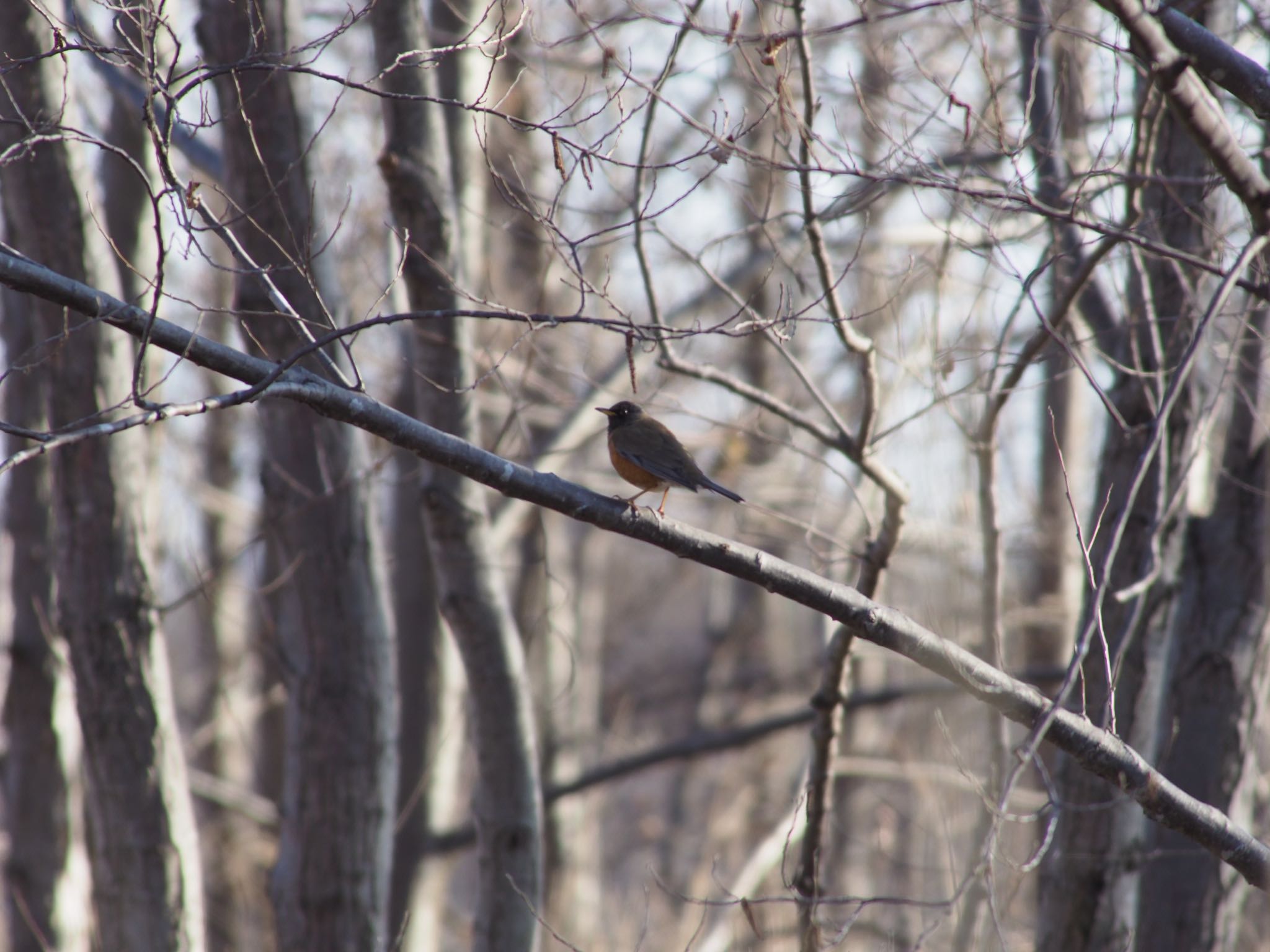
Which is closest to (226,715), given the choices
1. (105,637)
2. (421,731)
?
(421,731)

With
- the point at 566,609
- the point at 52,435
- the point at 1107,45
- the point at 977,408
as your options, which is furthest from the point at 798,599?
Answer: the point at 566,609

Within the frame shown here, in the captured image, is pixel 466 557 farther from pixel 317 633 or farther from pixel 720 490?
pixel 720 490

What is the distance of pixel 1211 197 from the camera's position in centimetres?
485

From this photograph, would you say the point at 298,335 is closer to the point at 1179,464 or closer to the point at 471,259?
the point at 471,259

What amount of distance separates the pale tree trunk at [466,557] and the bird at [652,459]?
67cm

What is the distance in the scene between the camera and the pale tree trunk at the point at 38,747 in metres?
6.31

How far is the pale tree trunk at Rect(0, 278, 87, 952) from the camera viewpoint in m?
6.31

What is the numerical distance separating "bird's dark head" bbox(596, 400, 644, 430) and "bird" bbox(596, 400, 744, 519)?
3.9 inches

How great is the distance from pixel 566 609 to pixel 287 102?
946 centimetres

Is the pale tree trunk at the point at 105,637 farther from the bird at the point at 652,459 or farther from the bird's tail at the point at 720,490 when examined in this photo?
the bird's tail at the point at 720,490

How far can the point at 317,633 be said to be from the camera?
484 centimetres

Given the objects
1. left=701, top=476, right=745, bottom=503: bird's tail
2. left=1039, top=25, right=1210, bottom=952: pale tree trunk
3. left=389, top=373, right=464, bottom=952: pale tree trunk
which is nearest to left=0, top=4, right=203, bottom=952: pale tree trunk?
left=389, top=373, right=464, bottom=952: pale tree trunk

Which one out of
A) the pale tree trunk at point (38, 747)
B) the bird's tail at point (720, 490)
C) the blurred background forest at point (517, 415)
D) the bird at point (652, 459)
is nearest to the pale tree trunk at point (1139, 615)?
the blurred background forest at point (517, 415)

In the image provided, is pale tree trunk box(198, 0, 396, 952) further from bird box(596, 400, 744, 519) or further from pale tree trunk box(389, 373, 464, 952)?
pale tree trunk box(389, 373, 464, 952)
